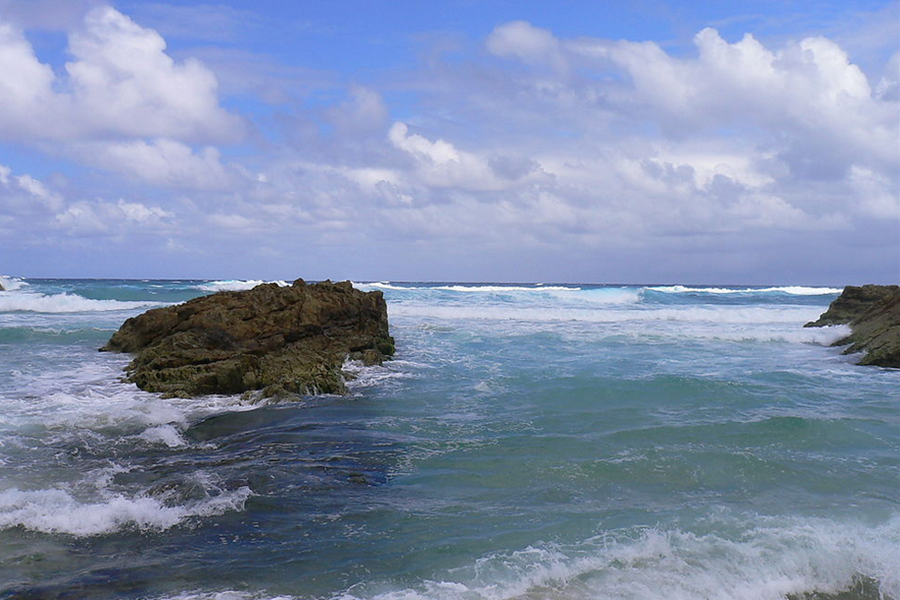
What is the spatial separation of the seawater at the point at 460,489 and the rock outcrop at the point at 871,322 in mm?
1741

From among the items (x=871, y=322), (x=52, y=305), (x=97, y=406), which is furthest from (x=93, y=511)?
(x=52, y=305)

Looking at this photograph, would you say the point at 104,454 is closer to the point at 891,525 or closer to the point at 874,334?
the point at 891,525

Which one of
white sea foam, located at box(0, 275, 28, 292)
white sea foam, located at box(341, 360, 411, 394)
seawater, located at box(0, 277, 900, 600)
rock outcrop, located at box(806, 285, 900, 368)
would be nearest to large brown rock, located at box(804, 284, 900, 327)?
rock outcrop, located at box(806, 285, 900, 368)

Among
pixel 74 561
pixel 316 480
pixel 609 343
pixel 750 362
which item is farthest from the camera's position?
pixel 609 343

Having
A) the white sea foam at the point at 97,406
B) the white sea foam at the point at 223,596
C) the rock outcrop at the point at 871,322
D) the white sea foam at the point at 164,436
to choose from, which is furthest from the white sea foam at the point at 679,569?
the rock outcrop at the point at 871,322

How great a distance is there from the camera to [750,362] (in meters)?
16.8

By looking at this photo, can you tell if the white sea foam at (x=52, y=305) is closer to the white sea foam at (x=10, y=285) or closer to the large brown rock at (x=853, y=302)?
the white sea foam at (x=10, y=285)

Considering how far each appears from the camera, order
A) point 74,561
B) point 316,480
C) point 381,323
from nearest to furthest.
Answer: point 74,561 < point 316,480 < point 381,323

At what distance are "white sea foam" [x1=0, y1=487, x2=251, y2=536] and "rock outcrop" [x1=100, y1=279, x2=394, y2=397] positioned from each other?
5.35 meters

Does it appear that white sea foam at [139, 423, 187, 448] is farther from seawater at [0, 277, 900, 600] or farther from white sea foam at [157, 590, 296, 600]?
white sea foam at [157, 590, 296, 600]

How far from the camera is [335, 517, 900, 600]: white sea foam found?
4.73m

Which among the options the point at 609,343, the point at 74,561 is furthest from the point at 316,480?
the point at 609,343

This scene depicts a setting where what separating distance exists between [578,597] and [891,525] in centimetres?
340

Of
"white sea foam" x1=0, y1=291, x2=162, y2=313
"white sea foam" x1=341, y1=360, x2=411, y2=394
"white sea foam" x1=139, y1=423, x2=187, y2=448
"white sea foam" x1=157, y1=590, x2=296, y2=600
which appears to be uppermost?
"white sea foam" x1=0, y1=291, x2=162, y2=313
